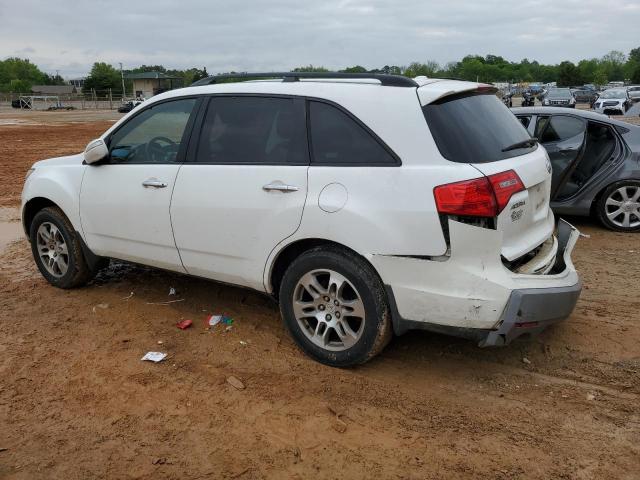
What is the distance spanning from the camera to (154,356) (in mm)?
4188

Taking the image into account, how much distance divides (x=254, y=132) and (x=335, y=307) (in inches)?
53.1

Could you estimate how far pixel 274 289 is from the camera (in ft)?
13.7

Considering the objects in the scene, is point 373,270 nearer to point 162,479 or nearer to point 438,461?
point 438,461

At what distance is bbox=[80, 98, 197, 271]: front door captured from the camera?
14.7 feet

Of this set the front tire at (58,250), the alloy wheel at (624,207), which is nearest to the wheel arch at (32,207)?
the front tire at (58,250)

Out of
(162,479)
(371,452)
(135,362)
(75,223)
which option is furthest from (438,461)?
(75,223)

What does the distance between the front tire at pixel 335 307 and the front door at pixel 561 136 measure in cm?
443

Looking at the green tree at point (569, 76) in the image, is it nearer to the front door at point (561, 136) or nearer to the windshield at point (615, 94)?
the windshield at point (615, 94)

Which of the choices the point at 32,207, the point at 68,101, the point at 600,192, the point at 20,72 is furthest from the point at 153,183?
the point at 20,72

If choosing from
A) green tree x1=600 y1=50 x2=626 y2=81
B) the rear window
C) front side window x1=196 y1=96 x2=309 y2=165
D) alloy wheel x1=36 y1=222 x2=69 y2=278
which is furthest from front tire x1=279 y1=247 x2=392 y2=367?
green tree x1=600 y1=50 x2=626 y2=81

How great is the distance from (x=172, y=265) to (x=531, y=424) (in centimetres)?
280

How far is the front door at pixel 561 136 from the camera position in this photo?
7.34 meters

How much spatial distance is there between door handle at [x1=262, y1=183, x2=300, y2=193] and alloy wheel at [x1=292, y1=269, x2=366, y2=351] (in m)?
0.54

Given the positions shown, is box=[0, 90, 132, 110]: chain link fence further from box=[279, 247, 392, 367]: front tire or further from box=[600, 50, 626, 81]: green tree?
box=[600, 50, 626, 81]: green tree
